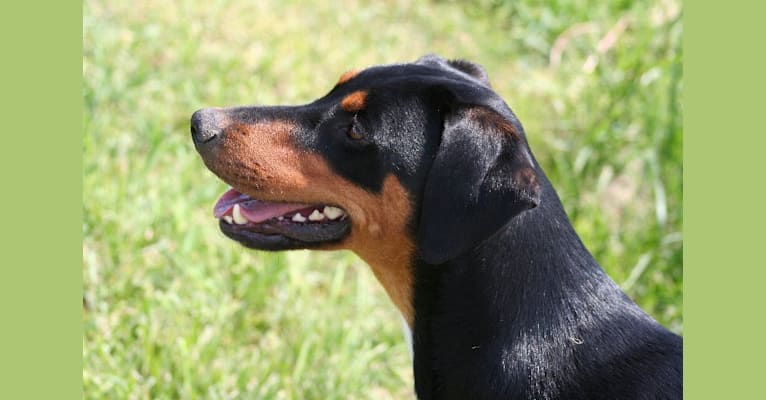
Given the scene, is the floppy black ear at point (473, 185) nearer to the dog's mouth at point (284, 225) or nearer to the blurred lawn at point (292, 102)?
the dog's mouth at point (284, 225)

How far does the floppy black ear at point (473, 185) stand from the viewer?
325 centimetres

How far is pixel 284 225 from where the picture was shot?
376cm

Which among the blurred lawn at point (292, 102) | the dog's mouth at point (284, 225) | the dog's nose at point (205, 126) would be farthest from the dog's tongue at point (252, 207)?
the blurred lawn at point (292, 102)

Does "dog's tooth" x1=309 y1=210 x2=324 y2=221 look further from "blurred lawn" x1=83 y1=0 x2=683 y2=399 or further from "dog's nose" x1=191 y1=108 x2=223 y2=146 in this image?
"blurred lawn" x1=83 y1=0 x2=683 y2=399

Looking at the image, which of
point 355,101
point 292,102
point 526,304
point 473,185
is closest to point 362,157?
point 355,101

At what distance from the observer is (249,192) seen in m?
3.67

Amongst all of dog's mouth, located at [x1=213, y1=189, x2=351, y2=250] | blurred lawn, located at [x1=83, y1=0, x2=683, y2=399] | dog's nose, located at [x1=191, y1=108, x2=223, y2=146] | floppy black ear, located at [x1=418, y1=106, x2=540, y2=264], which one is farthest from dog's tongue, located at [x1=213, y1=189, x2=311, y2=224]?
blurred lawn, located at [x1=83, y1=0, x2=683, y2=399]

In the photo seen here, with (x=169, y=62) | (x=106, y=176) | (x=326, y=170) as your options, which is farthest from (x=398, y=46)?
(x=326, y=170)

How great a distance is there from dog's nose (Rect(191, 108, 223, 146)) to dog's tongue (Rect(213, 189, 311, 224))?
0.30 m

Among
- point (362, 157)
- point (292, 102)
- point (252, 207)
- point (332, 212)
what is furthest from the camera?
point (292, 102)

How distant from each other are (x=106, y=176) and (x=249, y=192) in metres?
2.29

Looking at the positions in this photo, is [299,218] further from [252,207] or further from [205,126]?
[205,126]

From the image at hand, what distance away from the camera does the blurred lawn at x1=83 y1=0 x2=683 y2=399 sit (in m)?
5.01

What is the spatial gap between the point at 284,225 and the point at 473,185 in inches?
30.9
